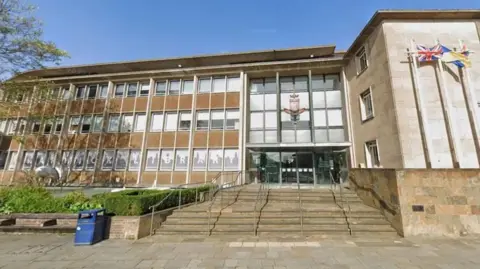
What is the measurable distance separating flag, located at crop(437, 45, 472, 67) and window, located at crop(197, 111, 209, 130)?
14267 mm

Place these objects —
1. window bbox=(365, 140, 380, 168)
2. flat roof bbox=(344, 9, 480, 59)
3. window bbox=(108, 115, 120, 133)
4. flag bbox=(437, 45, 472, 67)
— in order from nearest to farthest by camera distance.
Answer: flag bbox=(437, 45, 472, 67) < flat roof bbox=(344, 9, 480, 59) < window bbox=(365, 140, 380, 168) < window bbox=(108, 115, 120, 133)

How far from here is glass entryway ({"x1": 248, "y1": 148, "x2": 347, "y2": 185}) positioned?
1422cm

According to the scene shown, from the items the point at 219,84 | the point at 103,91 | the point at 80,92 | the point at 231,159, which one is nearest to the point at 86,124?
the point at 103,91

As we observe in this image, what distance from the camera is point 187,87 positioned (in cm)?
1747

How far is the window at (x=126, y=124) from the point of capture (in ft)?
55.8

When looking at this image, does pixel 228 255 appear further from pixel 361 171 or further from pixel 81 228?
pixel 361 171

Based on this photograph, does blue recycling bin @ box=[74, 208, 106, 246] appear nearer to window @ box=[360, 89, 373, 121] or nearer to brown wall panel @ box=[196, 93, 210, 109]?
brown wall panel @ box=[196, 93, 210, 109]

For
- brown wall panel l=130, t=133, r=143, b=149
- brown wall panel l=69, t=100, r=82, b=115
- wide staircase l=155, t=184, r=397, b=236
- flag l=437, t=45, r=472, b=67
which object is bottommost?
wide staircase l=155, t=184, r=397, b=236

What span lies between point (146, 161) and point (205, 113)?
588 centimetres

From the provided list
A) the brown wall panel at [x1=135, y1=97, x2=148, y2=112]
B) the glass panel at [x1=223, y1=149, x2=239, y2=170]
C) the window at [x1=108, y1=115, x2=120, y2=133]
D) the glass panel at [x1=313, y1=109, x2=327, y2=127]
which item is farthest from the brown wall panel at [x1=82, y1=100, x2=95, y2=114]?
the glass panel at [x1=313, y1=109, x2=327, y2=127]

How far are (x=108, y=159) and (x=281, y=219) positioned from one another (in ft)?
48.9

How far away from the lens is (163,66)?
1942cm

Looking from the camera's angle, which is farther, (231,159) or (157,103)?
(157,103)

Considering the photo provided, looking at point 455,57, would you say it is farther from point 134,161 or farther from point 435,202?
point 134,161
